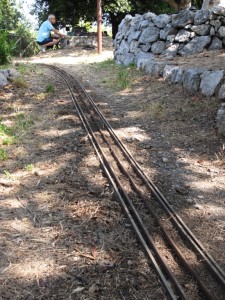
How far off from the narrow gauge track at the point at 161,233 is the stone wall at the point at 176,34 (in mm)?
5920

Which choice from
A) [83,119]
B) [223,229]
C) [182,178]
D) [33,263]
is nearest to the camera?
[33,263]

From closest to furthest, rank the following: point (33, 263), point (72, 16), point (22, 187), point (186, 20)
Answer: point (33, 263) < point (22, 187) < point (186, 20) < point (72, 16)

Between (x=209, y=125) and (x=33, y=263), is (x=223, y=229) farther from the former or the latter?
(x=209, y=125)

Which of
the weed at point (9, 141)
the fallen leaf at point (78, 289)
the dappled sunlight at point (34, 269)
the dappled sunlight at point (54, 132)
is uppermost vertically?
the weed at point (9, 141)

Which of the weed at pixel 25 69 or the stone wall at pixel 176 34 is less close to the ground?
the stone wall at pixel 176 34

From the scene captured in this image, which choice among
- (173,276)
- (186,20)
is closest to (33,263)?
(173,276)

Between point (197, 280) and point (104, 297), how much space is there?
2.60 ft

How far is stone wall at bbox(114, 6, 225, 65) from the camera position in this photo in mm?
10148

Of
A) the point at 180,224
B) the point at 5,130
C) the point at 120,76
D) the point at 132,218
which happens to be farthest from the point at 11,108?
the point at 180,224

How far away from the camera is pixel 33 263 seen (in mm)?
3164

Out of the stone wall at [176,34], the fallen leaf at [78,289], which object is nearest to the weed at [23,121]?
the fallen leaf at [78,289]

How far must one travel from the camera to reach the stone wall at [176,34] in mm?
10148

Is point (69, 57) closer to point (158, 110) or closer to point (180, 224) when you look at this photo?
point (158, 110)

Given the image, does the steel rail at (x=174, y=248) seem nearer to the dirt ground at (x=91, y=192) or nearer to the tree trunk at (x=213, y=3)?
the dirt ground at (x=91, y=192)
